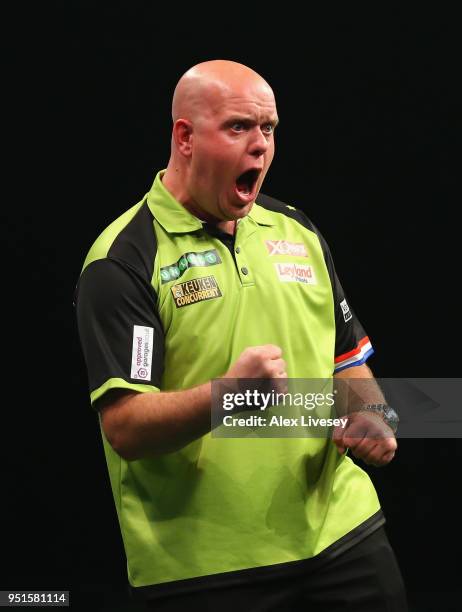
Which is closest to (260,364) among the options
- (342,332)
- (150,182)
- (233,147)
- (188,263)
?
(188,263)

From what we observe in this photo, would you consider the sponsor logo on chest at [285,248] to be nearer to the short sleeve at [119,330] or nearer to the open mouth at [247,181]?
the open mouth at [247,181]

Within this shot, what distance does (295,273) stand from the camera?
236 centimetres

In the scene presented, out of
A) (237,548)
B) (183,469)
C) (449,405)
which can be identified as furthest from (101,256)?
(449,405)

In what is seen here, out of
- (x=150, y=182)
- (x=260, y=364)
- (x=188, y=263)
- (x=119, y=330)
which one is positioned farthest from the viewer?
(x=150, y=182)

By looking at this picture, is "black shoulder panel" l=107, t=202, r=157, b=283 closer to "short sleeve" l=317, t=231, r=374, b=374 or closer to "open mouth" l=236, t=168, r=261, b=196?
"open mouth" l=236, t=168, r=261, b=196

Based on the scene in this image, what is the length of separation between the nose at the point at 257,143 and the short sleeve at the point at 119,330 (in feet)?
0.99

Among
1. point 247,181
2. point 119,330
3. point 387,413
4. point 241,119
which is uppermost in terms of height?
point 241,119

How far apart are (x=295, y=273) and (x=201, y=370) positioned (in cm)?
28

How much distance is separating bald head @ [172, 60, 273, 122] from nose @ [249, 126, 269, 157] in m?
0.08

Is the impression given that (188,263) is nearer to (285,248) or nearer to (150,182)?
(285,248)

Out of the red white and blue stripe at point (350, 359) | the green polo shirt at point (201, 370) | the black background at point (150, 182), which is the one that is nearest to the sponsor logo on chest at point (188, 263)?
the green polo shirt at point (201, 370)

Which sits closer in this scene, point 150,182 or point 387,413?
point 387,413

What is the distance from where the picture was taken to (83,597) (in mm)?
3396

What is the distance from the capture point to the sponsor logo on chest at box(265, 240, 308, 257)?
2.37m
